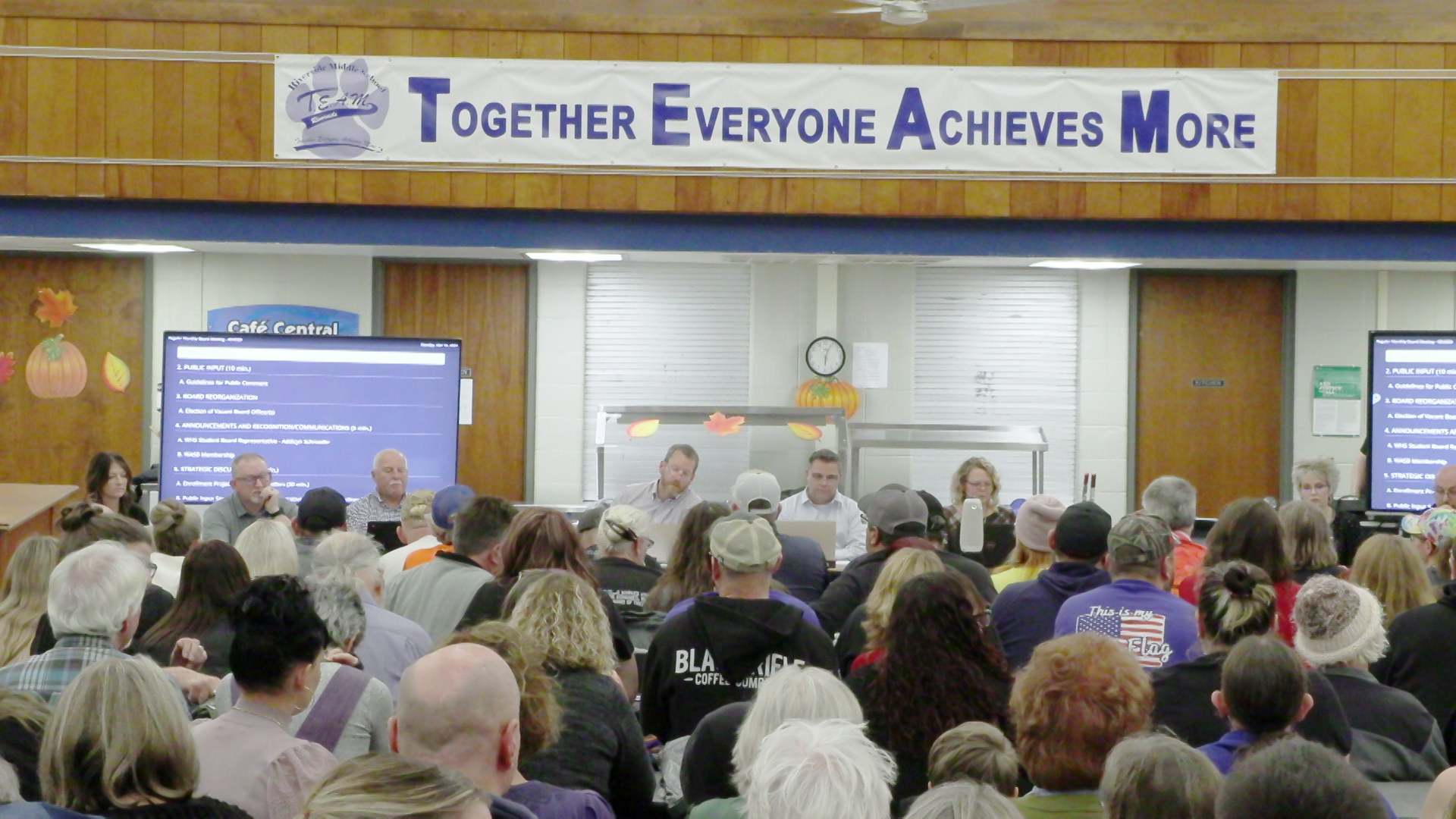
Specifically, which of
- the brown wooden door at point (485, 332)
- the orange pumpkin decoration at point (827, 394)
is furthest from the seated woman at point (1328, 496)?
the brown wooden door at point (485, 332)

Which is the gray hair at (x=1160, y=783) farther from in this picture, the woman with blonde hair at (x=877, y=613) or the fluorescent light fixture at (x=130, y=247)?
the fluorescent light fixture at (x=130, y=247)

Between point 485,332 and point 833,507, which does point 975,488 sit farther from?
point 485,332

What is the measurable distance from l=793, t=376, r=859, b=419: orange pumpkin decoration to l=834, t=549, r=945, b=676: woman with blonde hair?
5.33 meters

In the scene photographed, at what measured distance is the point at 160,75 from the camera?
8211 mm

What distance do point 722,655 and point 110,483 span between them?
460 cm

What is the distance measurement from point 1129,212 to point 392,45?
14.5ft

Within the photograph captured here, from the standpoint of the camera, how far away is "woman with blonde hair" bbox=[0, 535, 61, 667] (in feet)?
13.1

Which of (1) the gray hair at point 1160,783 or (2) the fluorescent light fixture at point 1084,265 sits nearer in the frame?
(1) the gray hair at point 1160,783

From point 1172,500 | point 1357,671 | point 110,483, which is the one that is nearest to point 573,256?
point 110,483

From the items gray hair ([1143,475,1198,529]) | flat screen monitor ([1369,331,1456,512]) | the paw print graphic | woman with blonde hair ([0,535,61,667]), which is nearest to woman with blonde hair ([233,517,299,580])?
woman with blonde hair ([0,535,61,667])

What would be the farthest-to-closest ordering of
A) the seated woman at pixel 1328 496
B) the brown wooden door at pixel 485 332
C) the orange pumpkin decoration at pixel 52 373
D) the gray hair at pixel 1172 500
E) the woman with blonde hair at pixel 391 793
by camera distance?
1. the brown wooden door at pixel 485 332
2. the orange pumpkin decoration at pixel 52 373
3. the seated woman at pixel 1328 496
4. the gray hair at pixel 1172 500
5. the woman with blonde hair at pixel 391 793

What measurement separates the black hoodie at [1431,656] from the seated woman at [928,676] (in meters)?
1.58

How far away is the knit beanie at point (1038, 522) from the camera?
5.11 metres

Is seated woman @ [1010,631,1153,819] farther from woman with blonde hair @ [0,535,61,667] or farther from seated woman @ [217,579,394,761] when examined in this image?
woman with blonde hair @ [0,535,61,667]
